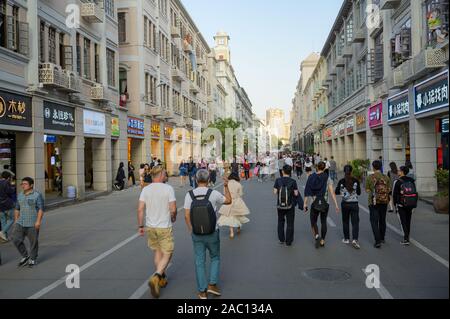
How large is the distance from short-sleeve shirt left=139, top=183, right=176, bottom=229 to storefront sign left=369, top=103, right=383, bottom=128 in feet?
61.9

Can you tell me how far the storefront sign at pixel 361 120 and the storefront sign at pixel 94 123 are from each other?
15.6 m

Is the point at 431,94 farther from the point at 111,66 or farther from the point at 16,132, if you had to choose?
the point at 111,66

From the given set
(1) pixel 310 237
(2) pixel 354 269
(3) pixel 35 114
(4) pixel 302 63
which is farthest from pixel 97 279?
(4) pixel 302 63

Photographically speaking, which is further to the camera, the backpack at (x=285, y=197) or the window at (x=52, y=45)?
the window at (x=52, y=45)

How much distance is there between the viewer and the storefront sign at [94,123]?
70.9 ft

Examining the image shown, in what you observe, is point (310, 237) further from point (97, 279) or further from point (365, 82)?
point (365, 82)

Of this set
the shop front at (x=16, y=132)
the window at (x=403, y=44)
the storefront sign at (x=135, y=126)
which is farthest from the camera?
the storefront sign at (x=135, y=126)

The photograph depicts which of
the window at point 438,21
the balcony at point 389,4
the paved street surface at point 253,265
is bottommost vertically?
the paved street surface at point 253,265

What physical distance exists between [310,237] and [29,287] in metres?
6.11

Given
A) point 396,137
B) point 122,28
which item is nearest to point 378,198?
point 396,137

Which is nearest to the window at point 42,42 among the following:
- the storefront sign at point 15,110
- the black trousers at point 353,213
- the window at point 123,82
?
the storefront sign at point 15,110

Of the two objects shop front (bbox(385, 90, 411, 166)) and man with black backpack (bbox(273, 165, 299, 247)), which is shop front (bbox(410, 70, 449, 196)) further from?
man with black backpack (bbox(273, 165, 299, 247))

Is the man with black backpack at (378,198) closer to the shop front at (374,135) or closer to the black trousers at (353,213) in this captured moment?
the black trousers at (353,213)
